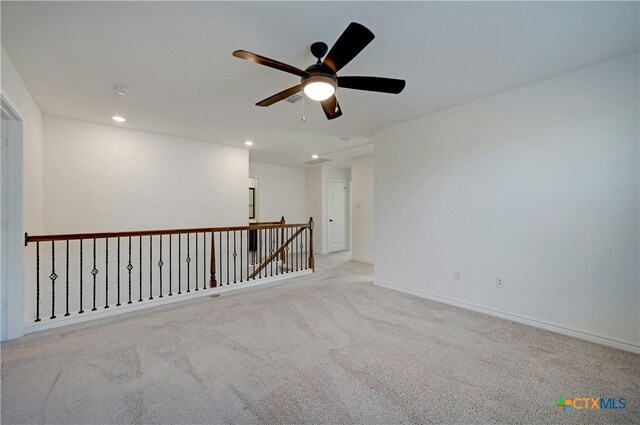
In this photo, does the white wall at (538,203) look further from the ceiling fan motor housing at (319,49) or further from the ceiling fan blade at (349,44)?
the ceiling fan blade at (349,44)

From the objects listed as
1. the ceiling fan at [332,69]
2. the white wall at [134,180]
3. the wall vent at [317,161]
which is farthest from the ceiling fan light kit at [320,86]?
the wall vent at [317,161]

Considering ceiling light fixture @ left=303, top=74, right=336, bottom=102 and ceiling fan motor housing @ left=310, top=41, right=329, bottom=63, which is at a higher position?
ceiling fan motor housing @ left=310, top=41, right=329, bottom=63

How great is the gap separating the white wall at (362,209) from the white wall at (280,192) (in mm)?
1942

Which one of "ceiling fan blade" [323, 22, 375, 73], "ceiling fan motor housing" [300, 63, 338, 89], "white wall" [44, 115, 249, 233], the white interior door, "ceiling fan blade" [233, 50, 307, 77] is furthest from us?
"white wall" [44, 115, 249, 233]

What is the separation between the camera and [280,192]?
7375mm

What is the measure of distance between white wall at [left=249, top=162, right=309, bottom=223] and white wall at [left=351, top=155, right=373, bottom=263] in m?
1.94

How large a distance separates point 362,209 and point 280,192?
2.45 meters

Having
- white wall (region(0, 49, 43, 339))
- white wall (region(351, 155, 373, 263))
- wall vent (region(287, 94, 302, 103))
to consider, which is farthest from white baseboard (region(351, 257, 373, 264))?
white wall (region(0, 49, 43, 339))

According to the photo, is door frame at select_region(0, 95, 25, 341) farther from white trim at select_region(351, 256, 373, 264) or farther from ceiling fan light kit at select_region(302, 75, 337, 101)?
white trim at select_region(351, 256, 373, 264)

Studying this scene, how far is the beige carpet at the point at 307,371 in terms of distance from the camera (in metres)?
1.58

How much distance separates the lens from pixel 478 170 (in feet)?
10.2

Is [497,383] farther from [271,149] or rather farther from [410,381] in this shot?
[271,149]

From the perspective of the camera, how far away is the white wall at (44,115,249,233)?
3629mm

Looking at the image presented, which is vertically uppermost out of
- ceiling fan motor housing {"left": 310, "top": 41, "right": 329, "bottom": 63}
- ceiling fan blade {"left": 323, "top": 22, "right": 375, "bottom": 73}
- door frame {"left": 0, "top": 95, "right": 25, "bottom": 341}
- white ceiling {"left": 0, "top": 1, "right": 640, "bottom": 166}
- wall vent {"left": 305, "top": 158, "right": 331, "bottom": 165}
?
white ceiling {"left": 0, "top": 1, "right": 640, "bottom": 166}
